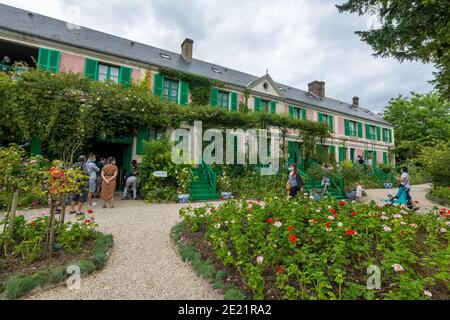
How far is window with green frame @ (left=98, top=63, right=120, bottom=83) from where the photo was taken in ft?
35.6

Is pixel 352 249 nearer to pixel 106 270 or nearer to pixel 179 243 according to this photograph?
pixel 179 243

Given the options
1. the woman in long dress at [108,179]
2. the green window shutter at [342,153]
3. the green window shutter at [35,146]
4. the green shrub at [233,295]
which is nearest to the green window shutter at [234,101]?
the woman in long dress at [108,179]

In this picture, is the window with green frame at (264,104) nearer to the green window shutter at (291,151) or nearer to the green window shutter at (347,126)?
the green window shutter at (291,151)

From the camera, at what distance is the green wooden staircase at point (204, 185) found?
8357mm

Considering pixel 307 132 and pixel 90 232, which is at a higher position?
pixel 307 132

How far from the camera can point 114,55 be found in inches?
432

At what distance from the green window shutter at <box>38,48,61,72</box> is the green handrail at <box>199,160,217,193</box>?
7.97 m

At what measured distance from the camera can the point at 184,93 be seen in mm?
12469

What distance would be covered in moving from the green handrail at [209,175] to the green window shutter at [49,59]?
797 cm

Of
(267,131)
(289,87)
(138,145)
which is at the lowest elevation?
(138,145)

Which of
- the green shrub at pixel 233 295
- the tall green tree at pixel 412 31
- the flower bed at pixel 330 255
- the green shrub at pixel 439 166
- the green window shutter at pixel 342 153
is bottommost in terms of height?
the green shrub at pixel 233 295
